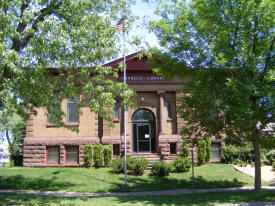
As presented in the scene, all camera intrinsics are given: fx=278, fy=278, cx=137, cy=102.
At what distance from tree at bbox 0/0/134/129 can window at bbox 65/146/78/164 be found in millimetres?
10280

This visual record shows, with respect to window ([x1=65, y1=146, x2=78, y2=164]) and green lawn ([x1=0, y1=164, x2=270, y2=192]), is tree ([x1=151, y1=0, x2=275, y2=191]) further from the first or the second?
window ([x1=65, y1=146, x2=78, y2=164])

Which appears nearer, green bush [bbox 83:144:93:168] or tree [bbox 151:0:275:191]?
tree [bbox 151:0:275:191]

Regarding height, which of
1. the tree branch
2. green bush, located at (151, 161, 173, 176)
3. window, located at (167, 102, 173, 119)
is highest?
the tree branch

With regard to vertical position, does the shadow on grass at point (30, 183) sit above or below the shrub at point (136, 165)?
below

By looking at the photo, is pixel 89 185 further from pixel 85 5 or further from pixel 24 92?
pixel 85 5

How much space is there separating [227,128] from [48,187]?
9.56 m

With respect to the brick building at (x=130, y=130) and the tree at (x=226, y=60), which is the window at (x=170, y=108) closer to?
the brick building at (x=130, y=130)

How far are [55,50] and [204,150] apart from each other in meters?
14.7

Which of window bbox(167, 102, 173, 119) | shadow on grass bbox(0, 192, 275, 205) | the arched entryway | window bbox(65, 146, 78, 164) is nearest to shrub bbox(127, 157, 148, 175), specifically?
the arched entryway

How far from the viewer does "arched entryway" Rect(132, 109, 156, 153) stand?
2153 centimetres

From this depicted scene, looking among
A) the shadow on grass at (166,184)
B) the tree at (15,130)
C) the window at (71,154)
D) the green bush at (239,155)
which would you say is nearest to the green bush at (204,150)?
the green bush at (239,155)

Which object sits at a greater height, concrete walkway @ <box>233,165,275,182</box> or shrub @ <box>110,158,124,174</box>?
shrub @ <box>110,158,124,174</box>

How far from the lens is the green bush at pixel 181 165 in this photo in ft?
59.9

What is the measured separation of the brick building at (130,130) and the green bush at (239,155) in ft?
3.25
